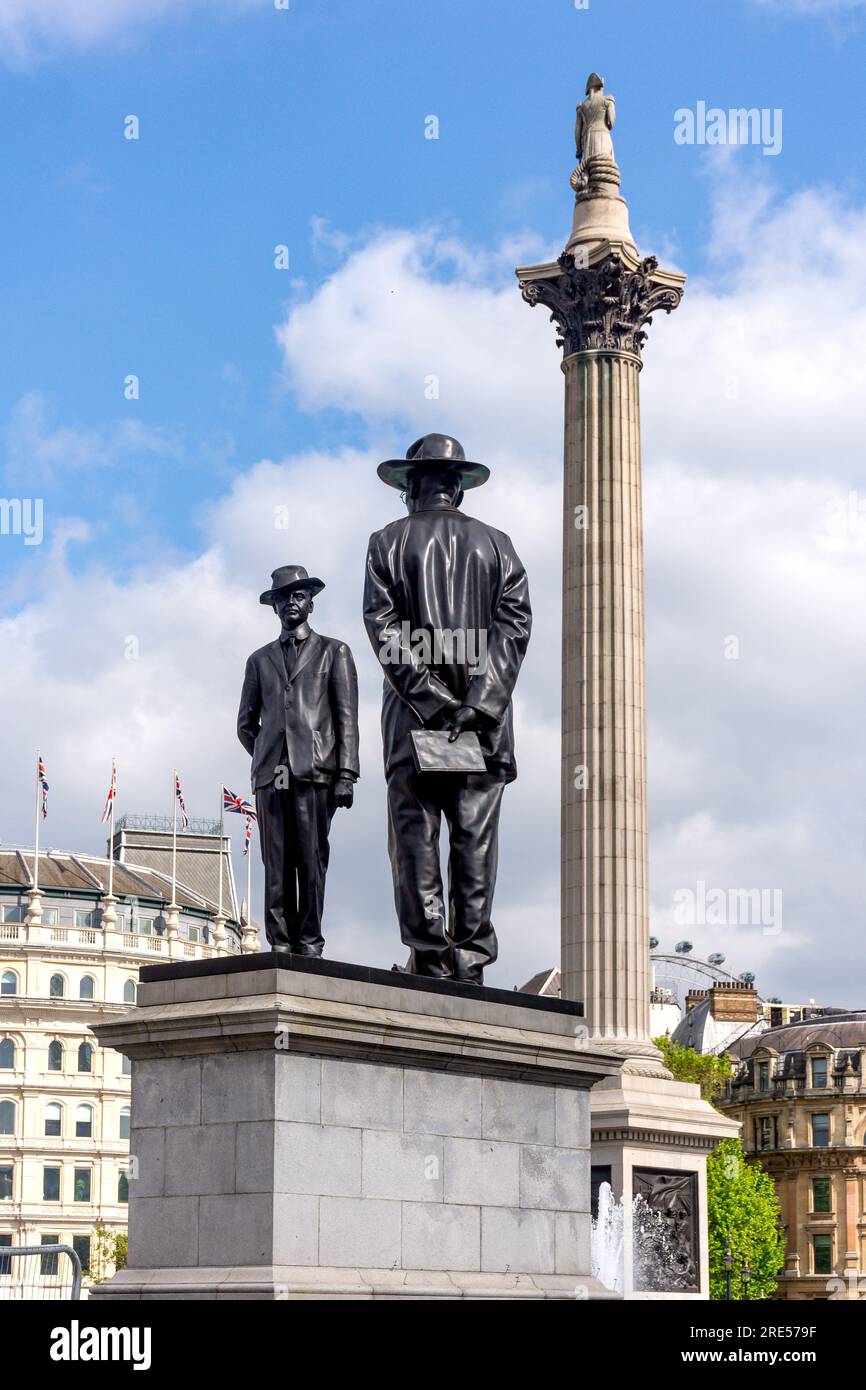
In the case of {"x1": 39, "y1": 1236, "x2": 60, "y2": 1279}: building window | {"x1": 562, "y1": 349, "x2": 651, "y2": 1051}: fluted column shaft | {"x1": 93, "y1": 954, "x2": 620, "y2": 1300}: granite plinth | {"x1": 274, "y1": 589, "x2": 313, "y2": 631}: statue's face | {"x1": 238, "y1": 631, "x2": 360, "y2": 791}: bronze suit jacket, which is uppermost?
{"x1": 562, "y1": 349, "x2": 651, "y2": 1051}: fluted column shaft

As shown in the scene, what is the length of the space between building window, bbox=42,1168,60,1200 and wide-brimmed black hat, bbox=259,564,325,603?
84.3 m

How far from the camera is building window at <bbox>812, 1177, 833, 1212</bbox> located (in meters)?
97.4

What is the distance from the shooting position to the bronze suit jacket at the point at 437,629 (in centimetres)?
1362

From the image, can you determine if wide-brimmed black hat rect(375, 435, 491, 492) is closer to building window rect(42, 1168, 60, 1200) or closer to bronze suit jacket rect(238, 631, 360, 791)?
bronze suit jacket rect(238, 631, 360, 791)

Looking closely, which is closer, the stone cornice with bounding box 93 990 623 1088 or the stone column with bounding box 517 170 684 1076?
the stone cornice with bounding box 93 990 623 1088

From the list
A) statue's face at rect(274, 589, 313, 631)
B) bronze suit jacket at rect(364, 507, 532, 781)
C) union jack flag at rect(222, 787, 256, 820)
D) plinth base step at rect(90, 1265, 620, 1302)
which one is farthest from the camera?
union jack flag at rect(222, 787, 256, 820)

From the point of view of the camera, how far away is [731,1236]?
84.1 meters

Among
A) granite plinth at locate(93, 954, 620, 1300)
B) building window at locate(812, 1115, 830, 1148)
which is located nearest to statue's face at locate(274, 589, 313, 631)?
granite plinth at locate(93, 954, 620, 1300)

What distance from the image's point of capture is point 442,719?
13.6m

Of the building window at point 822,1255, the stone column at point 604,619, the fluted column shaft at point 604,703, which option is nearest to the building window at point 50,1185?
the building window at point 822,1255

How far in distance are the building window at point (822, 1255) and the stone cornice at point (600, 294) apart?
6254 cm

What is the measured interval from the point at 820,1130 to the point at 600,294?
2531 inches

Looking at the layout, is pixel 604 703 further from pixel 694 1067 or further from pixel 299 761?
pixel 694 1067
